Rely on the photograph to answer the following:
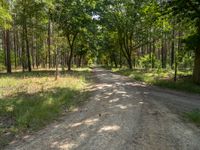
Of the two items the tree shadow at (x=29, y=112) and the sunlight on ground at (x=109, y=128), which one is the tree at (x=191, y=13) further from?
the sunlight on ground at (x=109, y=128)

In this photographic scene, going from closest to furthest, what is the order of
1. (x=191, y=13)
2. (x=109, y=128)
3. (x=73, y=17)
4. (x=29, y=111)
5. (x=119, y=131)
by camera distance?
(x=119, y=131), (x=109, y=128), (x=29, y=111), (x=191, y=13), (x=73, y=17)

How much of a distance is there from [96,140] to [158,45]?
36.4 meters

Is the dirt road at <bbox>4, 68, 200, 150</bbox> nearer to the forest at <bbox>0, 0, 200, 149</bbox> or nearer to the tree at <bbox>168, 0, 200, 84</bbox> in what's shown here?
the forest at <bbox>0, 0, 200, 149</bbox>

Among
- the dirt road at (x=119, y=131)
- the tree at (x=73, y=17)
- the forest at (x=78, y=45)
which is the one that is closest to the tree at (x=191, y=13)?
the forest at (x=78, y=45)

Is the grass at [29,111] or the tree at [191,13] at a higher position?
the tree at [191,13]

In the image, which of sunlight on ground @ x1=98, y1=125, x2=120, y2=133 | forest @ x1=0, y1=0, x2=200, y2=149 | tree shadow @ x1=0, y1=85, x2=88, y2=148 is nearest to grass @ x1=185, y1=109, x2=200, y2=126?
forest @ x1=0, y1=0, x2=200, y2=149

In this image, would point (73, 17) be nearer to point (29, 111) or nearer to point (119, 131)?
point (29, 111)

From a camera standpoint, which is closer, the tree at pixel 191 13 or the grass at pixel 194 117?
the grass at pixel 194 117

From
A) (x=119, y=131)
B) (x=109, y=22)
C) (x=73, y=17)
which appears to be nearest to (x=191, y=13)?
(x=119, y=131)

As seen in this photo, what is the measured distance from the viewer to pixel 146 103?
37.5 feet

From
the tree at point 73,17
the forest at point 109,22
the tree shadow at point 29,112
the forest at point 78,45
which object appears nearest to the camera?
the tree shadow at point 29,112

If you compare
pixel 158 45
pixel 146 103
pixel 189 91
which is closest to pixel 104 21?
pixel 158 45

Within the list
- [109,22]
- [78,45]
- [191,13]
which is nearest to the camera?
[191,13]

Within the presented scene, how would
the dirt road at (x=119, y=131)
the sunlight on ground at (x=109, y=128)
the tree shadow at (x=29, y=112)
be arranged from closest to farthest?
the dirt road at (x=119, y=131) → the sunlight on ground at (x=109, y=128) → the tree shadow at (x=29, y=112)
